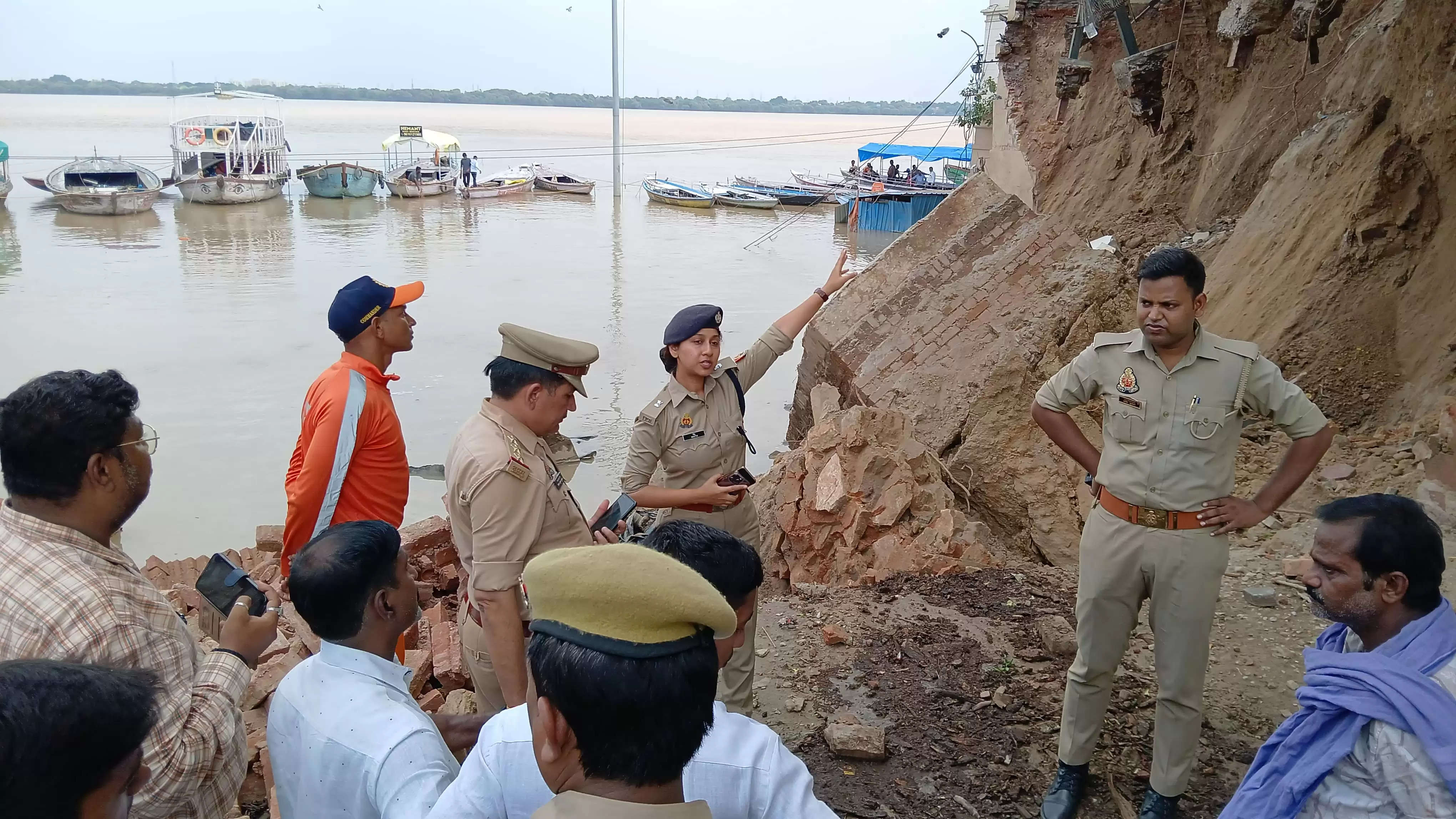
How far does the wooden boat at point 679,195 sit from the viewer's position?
141 ft

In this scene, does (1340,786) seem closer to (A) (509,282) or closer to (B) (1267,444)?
(B) (1267,444)

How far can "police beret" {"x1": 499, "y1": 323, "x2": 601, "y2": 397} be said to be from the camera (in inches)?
102

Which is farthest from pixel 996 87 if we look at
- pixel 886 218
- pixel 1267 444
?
pixel 1267 444

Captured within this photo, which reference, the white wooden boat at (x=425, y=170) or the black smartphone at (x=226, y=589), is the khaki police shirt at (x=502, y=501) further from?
the white wooden boat at (x=425, y=170)

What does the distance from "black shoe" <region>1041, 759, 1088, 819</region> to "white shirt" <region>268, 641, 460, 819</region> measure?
2.02m

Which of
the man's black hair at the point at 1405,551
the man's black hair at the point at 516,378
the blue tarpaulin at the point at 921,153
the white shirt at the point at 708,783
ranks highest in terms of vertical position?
the blue tarpaulin at the point at 921,153

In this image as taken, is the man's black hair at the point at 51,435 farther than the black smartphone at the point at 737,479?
No

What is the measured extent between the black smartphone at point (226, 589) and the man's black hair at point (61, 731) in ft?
2.50

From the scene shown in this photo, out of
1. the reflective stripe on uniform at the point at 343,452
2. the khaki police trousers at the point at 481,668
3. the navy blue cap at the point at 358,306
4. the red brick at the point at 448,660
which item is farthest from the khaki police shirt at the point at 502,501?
the red brick at the point at 448,660

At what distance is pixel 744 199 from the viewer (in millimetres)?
42781

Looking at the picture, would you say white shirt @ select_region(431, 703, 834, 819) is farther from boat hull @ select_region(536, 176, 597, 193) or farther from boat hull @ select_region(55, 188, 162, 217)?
boat hull @ select_region(536, 176, 597, 193)

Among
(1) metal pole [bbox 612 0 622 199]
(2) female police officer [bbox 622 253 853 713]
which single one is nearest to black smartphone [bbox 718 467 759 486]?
(2) female police officer [bbox 622 253 853 713]

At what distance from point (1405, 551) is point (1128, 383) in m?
1.16

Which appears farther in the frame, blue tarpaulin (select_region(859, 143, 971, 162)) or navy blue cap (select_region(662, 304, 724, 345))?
blue tarpaulin (select_region(859, 143, 971, 162))
